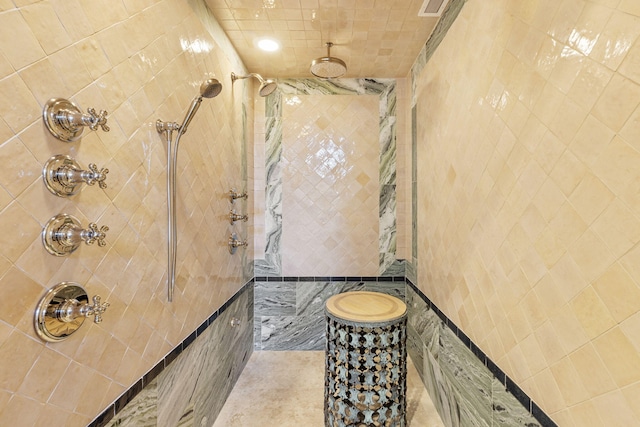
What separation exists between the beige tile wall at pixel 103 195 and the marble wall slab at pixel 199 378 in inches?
4.1

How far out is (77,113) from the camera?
830mm

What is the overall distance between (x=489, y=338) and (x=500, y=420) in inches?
12.1

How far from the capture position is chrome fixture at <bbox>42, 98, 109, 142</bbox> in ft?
2.56

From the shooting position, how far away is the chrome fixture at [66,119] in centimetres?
78

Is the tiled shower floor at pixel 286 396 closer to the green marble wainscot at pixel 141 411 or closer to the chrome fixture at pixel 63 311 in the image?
the green marble wainscot at pixel 141 411

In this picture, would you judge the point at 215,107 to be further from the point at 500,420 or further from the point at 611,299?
the point at 500,420

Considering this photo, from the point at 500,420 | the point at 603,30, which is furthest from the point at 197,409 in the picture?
the point at 603,30

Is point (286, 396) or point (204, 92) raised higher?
point (204, 92)

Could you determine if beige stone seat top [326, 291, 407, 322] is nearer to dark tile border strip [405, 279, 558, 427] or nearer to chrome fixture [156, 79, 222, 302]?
dark tile border strip [405, 279, 558, 427]

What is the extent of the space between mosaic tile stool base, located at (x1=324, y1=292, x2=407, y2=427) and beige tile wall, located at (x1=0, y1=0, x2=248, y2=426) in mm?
829

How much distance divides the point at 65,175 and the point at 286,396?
6.48 ft

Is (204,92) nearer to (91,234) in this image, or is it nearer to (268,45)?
(91,234)

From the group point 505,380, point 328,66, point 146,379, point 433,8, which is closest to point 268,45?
point 328,66

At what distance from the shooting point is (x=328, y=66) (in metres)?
2.16
